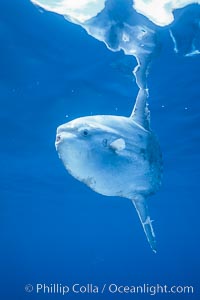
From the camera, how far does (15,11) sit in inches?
358

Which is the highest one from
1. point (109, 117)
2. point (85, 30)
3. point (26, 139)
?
point (26, 139)

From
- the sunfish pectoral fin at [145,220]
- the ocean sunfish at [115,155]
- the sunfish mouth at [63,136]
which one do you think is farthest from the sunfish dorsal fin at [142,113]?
the sunfish mouth at [63,136]

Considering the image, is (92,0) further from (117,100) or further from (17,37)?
(117,100)

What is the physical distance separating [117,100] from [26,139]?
25.7 ft

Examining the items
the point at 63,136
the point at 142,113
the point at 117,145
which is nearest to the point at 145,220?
the point at 142,113

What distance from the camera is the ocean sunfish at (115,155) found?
2.81m

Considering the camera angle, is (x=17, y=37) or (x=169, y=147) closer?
(x=17, y=37)

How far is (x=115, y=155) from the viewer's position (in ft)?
9.99

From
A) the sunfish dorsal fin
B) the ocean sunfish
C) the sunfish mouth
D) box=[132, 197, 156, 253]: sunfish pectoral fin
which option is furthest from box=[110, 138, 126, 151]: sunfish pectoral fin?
box=[132, 197, 156, 253]: sunfish pectoral fin

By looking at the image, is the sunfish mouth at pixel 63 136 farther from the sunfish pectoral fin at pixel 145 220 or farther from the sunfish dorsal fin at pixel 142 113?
the sunfish pectoral fin at pixel 145 220

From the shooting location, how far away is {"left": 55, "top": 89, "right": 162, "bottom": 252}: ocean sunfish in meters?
2.81

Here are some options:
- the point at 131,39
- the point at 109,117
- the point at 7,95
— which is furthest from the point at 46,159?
the point at 109,117

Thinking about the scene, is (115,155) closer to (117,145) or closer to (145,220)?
(117,145)

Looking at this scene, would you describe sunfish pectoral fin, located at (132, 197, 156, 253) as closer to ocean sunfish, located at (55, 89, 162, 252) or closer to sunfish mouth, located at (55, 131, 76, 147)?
ocean sunfish, located at (55, 89, 162, 252)
